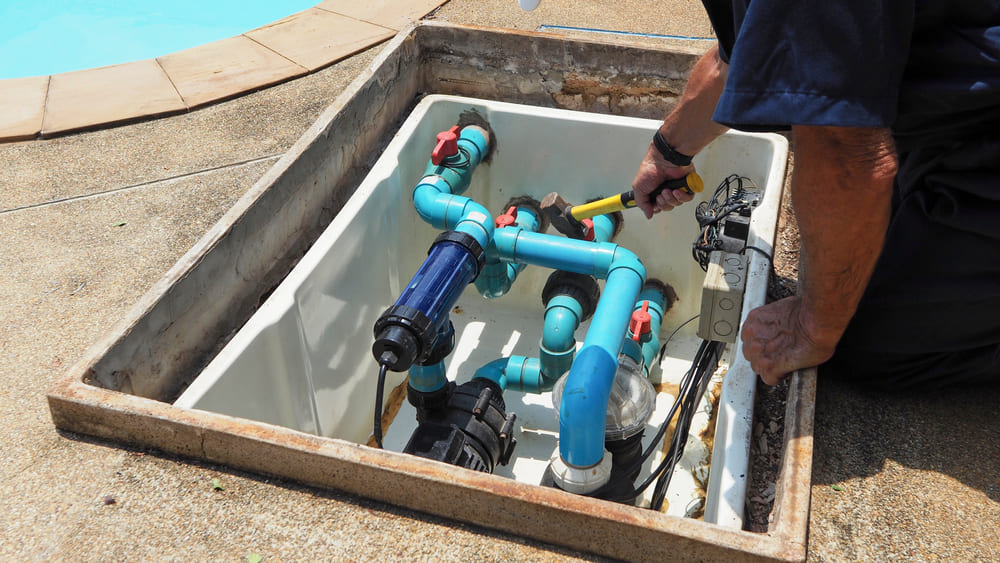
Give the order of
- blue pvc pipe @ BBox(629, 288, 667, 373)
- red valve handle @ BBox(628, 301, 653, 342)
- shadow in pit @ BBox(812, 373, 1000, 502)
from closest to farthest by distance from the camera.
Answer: shadow in pit @ BBox(812, 373, 1000, 502) < red valve handle @ BBox(628, 301, 653, 342) < blue pvc pipe @ BBox(629, 288, 667, 373)

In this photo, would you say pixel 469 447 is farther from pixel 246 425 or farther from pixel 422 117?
pixel 422 117

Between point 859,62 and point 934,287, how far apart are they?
50 centimetres

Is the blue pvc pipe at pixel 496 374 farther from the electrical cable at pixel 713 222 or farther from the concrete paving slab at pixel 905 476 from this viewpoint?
the concrete paving slab at pixel 905 476

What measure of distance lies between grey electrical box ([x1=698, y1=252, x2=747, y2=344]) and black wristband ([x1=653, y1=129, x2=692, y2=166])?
0.23 m

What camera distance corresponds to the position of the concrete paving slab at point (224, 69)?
2.57 metres

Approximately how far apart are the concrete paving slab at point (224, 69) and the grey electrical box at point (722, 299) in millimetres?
1695

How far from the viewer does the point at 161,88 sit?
2.61m

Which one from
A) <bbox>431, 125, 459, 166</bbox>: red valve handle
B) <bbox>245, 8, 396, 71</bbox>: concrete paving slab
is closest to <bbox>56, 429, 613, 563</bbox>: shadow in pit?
<bbox>431, 125, 459, 166</bbox>: red valve handle

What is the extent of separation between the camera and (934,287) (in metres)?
1.33

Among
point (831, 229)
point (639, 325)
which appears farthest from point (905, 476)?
point (639, 325)

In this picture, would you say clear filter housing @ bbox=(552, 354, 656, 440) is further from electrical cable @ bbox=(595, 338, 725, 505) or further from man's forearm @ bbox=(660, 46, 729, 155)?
man's forearm @ bbox=(660, 46, 729, 155)

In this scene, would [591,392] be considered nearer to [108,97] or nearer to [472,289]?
[472,289]

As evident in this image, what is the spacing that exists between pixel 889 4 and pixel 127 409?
129 centimetres

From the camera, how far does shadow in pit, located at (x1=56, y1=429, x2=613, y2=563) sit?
1.15 meters
